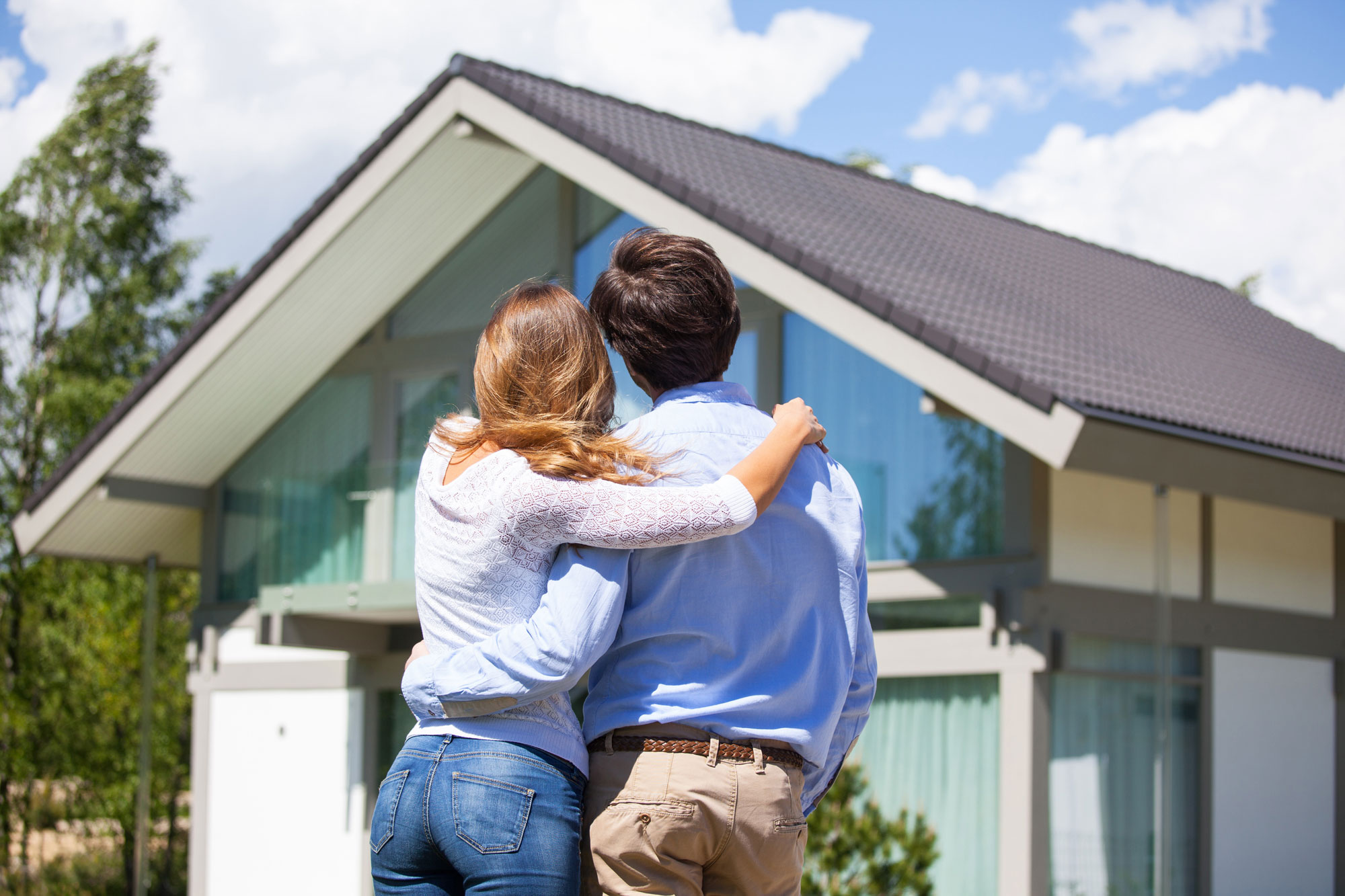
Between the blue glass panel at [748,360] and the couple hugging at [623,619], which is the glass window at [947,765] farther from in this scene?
the couple hugging at [623,619]

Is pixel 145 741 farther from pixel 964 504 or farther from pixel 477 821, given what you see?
pixel 477 821

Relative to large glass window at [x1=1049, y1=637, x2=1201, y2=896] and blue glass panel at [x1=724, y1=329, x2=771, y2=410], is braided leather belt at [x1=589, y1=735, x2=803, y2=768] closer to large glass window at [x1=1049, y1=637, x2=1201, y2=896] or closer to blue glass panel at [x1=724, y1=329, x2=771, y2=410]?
large glass window at [x1=1049, y1=637, x2=1201, y2=896]

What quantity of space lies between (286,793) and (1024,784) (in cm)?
699

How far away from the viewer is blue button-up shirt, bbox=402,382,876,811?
2.23 metres

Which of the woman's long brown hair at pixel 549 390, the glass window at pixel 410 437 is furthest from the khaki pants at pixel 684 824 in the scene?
the glass window at pixel 410 437

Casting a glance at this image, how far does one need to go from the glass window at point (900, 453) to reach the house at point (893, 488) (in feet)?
0.07

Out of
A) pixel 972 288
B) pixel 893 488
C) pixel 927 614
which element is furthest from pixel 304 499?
pixel 972 288

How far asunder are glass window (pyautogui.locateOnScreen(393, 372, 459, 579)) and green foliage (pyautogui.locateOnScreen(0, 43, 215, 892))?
461 centimetres

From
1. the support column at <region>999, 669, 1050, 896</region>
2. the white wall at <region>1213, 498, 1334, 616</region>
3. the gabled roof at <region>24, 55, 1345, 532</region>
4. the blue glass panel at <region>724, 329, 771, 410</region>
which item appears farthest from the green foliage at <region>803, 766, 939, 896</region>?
the white wall at <region>1213, 498, 1334, 616</region>

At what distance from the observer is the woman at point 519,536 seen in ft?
7.17

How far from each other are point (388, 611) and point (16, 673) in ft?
28.4

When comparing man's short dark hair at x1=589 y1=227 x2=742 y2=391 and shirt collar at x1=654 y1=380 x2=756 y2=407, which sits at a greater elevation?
man's short dark hair at x1=589 y1=227 x2=742 y2=391

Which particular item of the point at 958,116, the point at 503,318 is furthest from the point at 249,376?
the point at 958,116

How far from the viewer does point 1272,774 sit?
10602 millimetres
